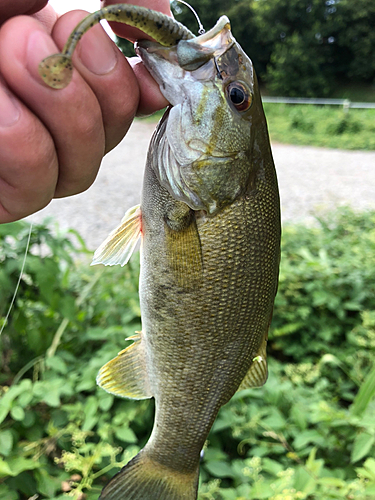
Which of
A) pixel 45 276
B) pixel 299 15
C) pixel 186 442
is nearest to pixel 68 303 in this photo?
pixel 45 276

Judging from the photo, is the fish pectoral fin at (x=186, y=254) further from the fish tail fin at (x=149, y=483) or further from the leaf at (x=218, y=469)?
the leaf at (x=218, y=469)

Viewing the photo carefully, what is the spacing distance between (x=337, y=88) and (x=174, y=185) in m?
28.9

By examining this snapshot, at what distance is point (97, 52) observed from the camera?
0.88 meters

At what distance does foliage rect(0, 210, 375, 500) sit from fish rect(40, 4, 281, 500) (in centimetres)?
36

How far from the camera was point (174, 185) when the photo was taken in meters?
1.06

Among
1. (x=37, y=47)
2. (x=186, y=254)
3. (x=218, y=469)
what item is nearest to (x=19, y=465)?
(x=218, y=469)

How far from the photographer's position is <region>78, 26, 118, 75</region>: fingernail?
2.83 feet

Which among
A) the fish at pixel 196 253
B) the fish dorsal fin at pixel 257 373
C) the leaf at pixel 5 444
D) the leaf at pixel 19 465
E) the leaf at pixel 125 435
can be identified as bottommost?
the leaf at pixel 125 435

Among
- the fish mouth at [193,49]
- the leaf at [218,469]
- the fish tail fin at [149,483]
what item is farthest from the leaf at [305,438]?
the fish mouth at [193,49]

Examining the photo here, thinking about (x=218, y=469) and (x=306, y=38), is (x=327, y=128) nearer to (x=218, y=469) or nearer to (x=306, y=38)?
(x=218, y=469)

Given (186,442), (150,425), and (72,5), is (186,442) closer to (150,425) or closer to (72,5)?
(150,425)

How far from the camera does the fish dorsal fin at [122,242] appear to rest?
124cm

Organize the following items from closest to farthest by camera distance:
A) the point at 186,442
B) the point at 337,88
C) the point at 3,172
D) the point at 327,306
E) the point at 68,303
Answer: the point at 3,172 → the point at 186,442 → the point at 68,303 → the point at 327,306 → the point at 337,88

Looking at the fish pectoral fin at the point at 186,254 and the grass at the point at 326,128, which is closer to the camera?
the fish pectoral fin at the point at 186,254
